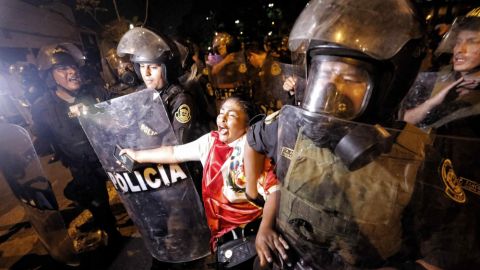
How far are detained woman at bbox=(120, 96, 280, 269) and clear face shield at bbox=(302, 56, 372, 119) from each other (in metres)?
0.82

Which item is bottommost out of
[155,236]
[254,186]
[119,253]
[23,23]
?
[119,253]

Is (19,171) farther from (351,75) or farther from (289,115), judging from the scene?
(351,75)

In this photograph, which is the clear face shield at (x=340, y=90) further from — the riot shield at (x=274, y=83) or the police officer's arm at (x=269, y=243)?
the riot shield at (x=274, y=83)

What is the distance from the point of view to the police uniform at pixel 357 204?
2.39 ft

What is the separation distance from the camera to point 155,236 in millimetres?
2059

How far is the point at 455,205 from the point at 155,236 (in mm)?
2264

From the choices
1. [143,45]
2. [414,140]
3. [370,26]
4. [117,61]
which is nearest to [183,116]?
[143,45]

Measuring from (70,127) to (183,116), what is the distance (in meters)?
1.89

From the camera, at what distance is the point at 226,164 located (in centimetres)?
171

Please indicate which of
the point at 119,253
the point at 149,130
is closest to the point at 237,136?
the point at 149,130

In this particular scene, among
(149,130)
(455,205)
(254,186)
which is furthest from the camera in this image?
(149,130)

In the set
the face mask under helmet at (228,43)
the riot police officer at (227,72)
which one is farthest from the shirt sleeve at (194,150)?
the face mask under helmet at (228,43)

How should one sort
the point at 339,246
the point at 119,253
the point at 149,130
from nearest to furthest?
the point at 339,246, the point at 149,130, the point at 119,253

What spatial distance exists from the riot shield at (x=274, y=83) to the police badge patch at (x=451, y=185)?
2.87m
